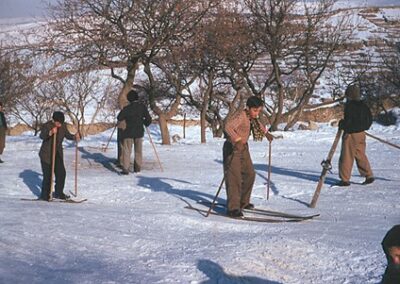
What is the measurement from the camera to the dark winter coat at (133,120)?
14.9 meters

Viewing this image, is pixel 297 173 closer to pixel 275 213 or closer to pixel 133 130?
pixel 133 130

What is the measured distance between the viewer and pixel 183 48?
875 inches

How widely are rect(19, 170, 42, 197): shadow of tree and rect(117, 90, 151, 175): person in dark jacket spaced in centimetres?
198

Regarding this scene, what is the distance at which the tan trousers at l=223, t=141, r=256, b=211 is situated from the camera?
9.79 m

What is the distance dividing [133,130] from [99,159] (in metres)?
2.77

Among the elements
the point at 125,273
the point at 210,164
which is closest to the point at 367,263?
the point at 125,273

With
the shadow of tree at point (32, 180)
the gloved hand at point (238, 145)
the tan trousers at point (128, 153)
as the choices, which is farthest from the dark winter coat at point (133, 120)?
the gloved hand at point (238, 145)

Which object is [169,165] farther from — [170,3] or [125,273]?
[125,273]

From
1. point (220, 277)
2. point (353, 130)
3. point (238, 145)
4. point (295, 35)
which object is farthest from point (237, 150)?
point (295, 35)

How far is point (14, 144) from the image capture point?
21188 millimetres

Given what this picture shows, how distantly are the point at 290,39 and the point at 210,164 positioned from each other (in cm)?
1347

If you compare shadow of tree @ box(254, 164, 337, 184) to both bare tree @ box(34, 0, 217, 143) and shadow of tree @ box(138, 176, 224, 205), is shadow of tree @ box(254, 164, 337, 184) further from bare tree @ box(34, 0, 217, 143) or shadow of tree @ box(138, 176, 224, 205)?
bare tree @ box(34, 0, 217, 143)

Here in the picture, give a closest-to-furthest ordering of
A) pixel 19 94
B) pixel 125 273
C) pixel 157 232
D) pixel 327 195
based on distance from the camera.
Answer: pixel 125 273 < pixel 157 232 < pixel 327 195 < pixel 19 94

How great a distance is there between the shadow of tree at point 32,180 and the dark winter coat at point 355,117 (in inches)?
249
